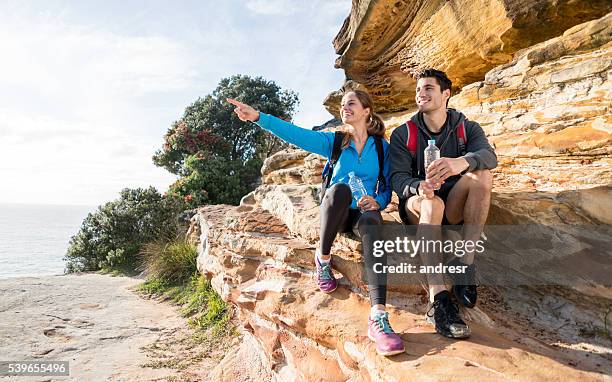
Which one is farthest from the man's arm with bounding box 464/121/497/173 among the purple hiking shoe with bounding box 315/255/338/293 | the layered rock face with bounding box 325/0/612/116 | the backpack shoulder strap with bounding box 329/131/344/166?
the layered rock face with bounding box 325/0/612/116

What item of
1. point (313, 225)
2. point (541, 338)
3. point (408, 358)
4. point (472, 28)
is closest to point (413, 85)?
point (472, 28)

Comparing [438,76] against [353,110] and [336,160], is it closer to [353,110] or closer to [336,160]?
[353,110]

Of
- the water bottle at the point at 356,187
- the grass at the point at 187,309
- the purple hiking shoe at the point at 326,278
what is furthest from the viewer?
the grass at the point at 187,309

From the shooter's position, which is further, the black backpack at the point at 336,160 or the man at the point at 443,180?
the black backpack at the point at 336,160

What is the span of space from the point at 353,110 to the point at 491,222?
1.80 metres

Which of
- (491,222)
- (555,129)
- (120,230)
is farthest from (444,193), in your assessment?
(120,230)

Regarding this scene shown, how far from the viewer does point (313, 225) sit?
12.9 feet

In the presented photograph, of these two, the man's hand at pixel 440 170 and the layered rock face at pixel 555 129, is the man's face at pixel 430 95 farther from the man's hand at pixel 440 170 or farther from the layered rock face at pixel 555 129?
the layered rock face at pixel 555 129

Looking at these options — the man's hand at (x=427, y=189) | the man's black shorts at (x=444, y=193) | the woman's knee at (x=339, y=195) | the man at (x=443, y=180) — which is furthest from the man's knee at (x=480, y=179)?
the woman's knee at (x=339, y=195)

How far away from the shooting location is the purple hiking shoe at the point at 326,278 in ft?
10.4

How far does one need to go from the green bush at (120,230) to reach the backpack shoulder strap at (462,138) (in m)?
11.7

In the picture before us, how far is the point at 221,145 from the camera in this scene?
1998 centimetres

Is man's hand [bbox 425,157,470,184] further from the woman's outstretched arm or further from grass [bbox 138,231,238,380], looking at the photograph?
grass [bbox 138,231,238,380]

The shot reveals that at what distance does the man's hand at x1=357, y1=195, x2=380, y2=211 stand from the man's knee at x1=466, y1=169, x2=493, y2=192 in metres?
0.75
